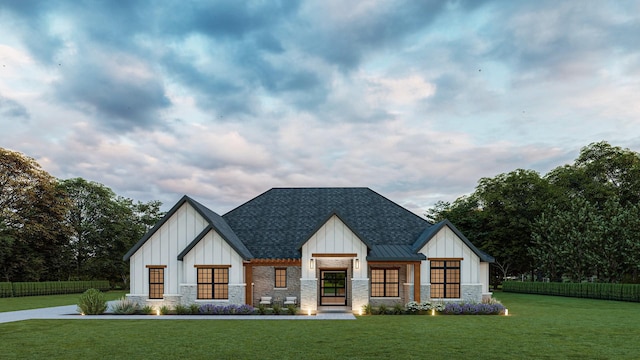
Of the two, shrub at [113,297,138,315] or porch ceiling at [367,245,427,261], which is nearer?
shrub at [113,297,138,315]

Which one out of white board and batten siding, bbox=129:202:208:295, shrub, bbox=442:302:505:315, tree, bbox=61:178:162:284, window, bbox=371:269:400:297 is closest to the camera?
shrub, bbox=442:302:505:315

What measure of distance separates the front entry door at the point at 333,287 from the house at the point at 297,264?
0.12 metres

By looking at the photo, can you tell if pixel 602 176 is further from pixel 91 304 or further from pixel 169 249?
pixel 91 304

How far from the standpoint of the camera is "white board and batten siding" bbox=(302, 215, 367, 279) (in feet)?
78.0

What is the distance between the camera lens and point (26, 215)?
44500 mm

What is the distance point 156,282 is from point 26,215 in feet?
97.7

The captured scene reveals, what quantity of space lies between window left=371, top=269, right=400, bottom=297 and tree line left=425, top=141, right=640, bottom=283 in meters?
23.0

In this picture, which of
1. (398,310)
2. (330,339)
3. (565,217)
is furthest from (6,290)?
(565,217)

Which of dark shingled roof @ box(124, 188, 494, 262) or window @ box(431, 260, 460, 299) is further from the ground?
dark shingled roof @ box(124, 188, 494, 262)

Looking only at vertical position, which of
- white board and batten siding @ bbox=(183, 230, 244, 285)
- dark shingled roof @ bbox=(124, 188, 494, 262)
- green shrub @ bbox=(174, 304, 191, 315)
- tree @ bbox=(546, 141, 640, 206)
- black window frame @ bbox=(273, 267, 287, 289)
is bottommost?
green shrub @ bbox=(174, 304, 191, 315)

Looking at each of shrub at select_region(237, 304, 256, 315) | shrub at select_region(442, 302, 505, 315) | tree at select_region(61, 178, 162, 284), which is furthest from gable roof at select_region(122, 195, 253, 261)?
tree at select_region(61, 178, 162, 284)

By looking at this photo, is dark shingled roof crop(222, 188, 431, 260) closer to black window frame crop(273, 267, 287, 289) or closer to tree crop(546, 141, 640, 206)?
black window frame crop(273, 267, 287, 289)

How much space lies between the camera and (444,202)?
6372 centimetres

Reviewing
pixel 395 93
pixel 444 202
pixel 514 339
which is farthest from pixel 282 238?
pixel 444 202
